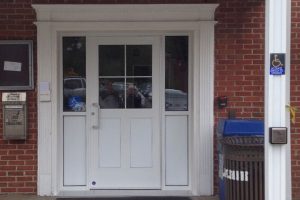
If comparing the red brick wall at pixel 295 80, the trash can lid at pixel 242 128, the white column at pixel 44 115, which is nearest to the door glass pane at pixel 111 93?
the white column at pixel 44 115

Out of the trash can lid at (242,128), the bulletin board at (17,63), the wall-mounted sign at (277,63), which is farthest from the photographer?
the bulletin board at (17,63)

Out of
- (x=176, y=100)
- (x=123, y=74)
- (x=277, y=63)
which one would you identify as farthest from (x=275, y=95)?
(x=123, y=74)

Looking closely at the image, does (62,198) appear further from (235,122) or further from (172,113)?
(235,122)

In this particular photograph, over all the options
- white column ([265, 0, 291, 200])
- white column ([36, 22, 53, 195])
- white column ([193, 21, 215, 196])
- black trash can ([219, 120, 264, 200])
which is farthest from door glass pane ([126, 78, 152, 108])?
white column ([265, 0, 291, 200])

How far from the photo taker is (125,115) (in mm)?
7848

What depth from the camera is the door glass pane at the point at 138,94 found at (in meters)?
7.87

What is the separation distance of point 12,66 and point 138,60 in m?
1.65

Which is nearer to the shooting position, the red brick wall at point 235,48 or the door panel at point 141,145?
the red brick wall at point 235,48

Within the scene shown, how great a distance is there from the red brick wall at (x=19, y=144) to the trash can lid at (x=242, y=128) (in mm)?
2498

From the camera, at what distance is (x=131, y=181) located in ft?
25.9

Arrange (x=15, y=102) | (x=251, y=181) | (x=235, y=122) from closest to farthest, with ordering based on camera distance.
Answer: (x=251, y=181)
(x=235, y=122)
(x=15, y=102)

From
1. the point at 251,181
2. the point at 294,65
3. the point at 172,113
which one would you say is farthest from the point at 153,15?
the point at 251,181

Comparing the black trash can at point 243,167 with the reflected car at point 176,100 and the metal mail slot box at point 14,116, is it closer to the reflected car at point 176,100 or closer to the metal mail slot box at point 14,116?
the reflected car at point 176,100

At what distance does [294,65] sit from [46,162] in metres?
3.45
